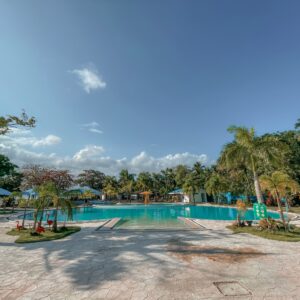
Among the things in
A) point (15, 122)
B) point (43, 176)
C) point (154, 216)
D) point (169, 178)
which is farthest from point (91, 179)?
point (15, 122)

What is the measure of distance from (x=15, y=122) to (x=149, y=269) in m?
11.2

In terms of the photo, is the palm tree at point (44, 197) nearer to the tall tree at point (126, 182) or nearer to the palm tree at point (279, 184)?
the palm tree at point (279, 184)

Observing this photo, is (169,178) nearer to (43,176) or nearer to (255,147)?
(43,176)

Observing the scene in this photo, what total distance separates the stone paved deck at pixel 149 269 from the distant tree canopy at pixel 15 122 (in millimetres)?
6580

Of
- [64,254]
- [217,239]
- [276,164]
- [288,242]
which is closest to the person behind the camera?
[64,254]

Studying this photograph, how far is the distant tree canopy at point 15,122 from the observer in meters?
11.1

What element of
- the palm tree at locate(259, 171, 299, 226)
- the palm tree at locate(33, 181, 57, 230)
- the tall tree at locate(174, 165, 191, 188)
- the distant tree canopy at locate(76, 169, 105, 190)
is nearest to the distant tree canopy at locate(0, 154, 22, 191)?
the distant tree canopy at locate(76, 169, 105, 190)

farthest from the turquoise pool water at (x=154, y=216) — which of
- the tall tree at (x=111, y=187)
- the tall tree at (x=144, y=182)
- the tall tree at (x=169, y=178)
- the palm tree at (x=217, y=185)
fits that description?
the tall tree at (x=169, y=178)

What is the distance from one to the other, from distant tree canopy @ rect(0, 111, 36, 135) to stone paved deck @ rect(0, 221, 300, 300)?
6.58m

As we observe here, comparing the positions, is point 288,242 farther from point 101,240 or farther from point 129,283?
point 101,240

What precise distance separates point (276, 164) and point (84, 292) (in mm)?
13320

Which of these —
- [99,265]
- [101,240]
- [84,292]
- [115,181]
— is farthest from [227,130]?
[115,181]

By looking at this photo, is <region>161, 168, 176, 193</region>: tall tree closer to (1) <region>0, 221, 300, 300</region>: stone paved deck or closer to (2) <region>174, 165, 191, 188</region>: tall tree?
(2) <region>174, 165, 191, 188</region>: tall tree

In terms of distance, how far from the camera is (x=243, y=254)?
612cm
